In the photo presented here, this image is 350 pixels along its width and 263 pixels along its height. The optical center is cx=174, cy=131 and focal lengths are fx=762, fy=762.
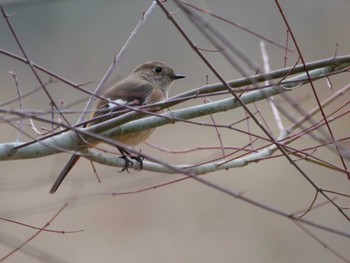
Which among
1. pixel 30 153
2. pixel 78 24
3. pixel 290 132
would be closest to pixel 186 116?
pixel 30 153

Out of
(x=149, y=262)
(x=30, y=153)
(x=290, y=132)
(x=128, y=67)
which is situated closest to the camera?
(x=30, y=153)

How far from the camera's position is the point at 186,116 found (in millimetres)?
3219

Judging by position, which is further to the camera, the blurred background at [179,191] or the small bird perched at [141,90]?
the blurred background at [179,191]

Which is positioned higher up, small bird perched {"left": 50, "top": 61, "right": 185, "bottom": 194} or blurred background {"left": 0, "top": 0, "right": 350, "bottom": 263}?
blurred background {"left": 0, "top": 0, "right": 350, "bottom": 263}

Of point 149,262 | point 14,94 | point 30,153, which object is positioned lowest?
point 30,153

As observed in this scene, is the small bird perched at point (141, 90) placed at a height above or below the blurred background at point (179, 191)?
below

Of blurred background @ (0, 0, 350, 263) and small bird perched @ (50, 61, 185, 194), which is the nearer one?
small bird perched @ (50, 61, 185, 194)

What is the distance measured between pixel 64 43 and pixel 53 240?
3571mm

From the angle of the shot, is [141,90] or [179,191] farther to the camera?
[179,191]

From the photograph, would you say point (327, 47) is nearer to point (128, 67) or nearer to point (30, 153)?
point (128, 67)

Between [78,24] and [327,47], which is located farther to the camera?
[78,24]

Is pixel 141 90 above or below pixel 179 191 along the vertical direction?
below

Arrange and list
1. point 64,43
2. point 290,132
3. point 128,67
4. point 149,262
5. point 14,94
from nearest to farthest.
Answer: point 290,132, point 149,262, point 14,94, point 128,67, point 64,43

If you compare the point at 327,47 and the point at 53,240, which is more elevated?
the point at 327,47
